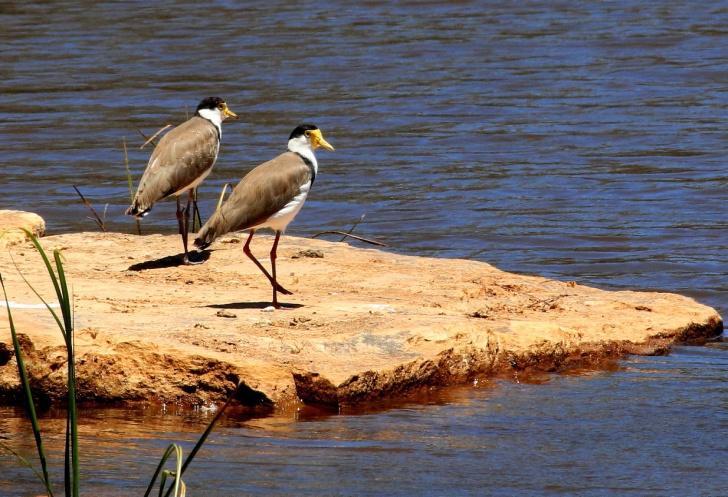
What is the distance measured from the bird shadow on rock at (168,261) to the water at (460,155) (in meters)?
2.84

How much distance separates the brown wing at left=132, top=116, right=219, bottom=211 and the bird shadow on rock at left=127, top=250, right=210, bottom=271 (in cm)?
56

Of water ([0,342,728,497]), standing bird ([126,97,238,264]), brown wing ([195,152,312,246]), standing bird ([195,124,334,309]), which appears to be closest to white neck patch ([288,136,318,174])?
standing bird ([195,124,334,309])

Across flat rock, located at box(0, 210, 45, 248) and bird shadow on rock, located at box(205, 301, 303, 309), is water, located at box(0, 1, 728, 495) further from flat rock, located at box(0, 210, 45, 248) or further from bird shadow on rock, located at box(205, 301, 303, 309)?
flat rock, located at box(0, 210, 45, 248)

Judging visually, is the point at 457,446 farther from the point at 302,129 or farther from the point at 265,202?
the point at 302,129

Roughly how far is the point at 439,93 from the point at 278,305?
1162 cm

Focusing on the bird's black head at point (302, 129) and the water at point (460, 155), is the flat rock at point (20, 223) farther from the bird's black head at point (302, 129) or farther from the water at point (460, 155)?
the water at point (460, 155)

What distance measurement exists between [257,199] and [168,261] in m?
1.35

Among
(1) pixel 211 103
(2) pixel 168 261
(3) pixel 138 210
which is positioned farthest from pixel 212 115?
(2) pixel 168 261

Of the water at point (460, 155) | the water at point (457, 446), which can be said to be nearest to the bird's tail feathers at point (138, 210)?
the water at point (460, 155)

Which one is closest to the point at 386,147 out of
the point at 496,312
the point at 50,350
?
the point at 496,312

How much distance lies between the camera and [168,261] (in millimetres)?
10383

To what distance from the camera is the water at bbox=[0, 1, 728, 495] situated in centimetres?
686

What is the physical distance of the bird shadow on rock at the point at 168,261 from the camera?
10.2 metres

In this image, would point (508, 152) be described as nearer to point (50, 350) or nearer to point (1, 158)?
point (1, 158)
